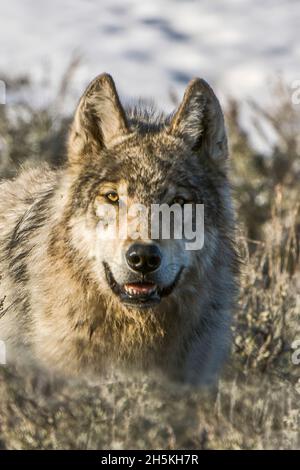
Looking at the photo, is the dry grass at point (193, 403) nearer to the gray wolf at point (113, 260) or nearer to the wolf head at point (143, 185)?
the gray wolf at point (113, 260)

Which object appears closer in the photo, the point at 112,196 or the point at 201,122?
the point at 112,196

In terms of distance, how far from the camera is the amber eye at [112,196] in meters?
4.45

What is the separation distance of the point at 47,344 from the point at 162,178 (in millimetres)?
1347

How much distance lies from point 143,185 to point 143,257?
2.01ft

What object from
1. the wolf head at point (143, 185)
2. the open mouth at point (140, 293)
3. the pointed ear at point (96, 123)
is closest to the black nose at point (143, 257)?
the wolf head at point (143, 185)

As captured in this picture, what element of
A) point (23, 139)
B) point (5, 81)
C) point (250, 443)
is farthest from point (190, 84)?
point (5, 81)

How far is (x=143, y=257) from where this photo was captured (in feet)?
13.1

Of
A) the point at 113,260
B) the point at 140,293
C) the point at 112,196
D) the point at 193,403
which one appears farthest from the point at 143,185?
the point at 193,403

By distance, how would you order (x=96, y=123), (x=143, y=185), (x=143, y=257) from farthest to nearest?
(x=96, y=123) < (x=143, y=185) < (x=143, y=257)

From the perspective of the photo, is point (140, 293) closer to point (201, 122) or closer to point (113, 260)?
point (113, 260)

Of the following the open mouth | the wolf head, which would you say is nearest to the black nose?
the wolf head

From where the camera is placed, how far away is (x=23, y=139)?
Result: 11219 mm

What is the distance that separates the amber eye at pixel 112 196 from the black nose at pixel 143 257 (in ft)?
1.71
